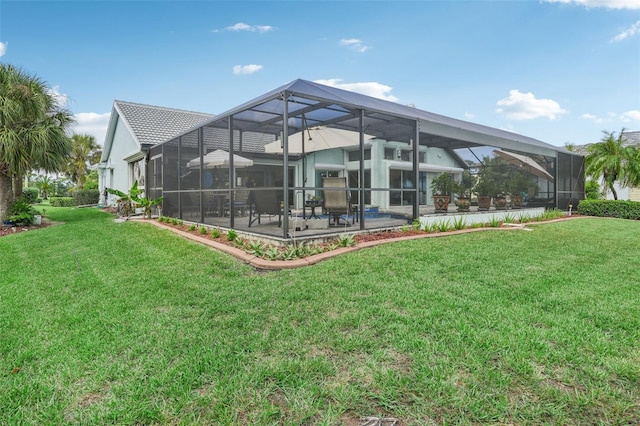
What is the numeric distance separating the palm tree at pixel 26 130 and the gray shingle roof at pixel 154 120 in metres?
2.66

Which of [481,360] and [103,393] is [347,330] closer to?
[481,360]

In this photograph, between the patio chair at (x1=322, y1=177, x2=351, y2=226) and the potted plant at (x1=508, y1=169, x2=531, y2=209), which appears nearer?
the patio chair at (x1=322, y1=177, x2=351, y2=226)

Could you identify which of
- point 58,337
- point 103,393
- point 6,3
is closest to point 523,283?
point 103,393

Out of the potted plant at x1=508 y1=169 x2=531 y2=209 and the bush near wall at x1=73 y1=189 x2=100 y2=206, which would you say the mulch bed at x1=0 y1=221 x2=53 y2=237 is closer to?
the bush near wall at x1=73 y1=189 x2=100 y2=206

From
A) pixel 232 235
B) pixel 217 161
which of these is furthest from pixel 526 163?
pixel 232 235

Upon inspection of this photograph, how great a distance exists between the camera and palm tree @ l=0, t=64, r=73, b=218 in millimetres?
10047

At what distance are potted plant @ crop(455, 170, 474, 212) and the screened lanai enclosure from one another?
214 millimetres

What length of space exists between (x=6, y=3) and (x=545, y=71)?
21.4 metres

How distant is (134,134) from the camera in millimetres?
13422

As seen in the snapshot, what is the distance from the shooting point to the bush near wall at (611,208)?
12688 mm

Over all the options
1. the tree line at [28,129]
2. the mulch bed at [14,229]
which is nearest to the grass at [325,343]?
the mulch bed at [14,229]

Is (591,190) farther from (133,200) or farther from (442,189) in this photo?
(133,200)

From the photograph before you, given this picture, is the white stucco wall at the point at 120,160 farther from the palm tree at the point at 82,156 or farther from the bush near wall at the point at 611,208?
the bush near wall at the point at 611,208

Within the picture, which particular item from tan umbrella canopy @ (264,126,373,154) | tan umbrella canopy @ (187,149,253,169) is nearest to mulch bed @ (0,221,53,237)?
tan umbrella canopy @ (187,149,253,169)
